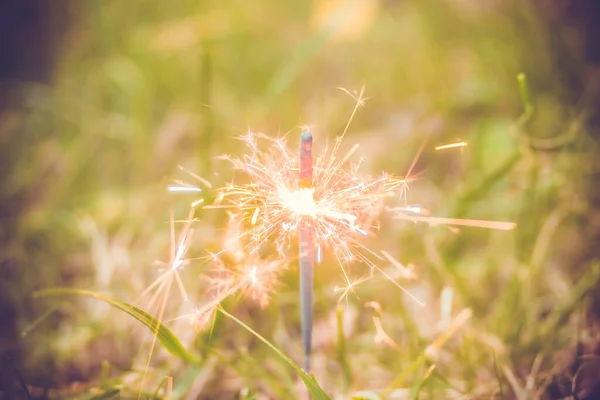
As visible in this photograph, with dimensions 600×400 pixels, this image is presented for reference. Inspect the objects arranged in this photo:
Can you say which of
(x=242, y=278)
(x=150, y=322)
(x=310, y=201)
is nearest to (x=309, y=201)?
(x=310, y=201)

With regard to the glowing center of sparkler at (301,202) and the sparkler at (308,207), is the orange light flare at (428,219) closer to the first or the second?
the sparkler at (308,207)

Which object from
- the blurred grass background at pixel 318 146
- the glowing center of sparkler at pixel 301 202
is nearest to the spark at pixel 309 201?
the glowing center of sparkler at pixel 301 202

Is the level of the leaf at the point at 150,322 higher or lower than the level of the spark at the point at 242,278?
lower

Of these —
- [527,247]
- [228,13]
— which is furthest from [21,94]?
[527,247]

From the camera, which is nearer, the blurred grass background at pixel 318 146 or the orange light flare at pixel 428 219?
the orange light flare at pixel 428 219

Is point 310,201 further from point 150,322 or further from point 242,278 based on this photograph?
point 150,322

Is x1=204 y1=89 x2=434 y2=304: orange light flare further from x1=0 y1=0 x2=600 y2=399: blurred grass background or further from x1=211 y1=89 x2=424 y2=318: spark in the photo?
x1=0 y1=0 x2=600 y2=399: blurred grass background

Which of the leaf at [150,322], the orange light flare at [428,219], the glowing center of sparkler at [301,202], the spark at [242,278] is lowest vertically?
the leaf at [150,322]
